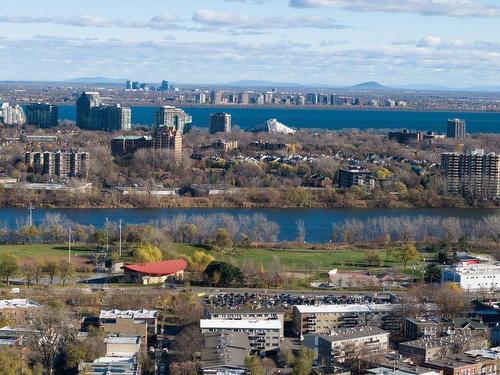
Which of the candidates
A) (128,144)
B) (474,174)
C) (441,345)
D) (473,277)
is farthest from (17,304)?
(128,144)

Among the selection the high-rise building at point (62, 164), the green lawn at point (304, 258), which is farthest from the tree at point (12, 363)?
the high-rise building at point (62, 164)

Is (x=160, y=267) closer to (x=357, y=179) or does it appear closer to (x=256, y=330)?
(x=256, y=330)

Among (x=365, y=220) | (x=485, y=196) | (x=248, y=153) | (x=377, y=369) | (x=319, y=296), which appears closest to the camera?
(x=377, y=369)

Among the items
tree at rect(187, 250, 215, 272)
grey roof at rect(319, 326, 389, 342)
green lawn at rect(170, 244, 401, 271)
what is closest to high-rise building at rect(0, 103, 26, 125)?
green lawn at rect(170, 244, 401, 271)

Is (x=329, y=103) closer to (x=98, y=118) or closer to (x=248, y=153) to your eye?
(x=98, y=118)

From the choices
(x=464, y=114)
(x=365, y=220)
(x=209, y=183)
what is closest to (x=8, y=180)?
(x=209, y=183)

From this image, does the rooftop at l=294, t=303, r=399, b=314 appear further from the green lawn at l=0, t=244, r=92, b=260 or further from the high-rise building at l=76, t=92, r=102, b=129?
the high-rise building at l=76, t=92, r=102, b=129
